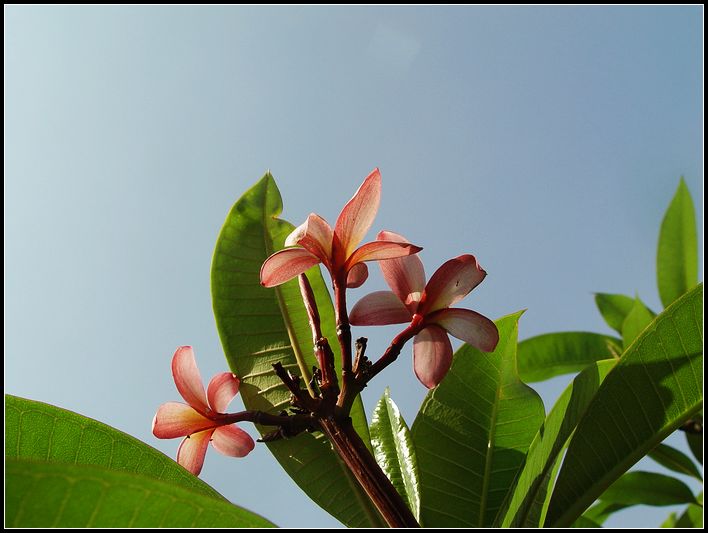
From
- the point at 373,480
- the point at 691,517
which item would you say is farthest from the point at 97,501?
the point at 691,517

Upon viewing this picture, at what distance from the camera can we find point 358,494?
1173 mm

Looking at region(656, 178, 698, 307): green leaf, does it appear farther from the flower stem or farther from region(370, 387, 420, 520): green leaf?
the flower stem

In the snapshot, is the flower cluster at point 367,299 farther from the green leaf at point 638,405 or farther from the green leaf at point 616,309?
the green leaf at point 616,309

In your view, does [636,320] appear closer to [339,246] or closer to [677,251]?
[677,251]

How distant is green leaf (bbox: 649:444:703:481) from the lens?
2.56m

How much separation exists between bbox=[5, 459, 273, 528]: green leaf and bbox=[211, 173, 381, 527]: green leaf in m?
0.59

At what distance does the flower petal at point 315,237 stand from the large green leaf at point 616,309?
2.51 metres

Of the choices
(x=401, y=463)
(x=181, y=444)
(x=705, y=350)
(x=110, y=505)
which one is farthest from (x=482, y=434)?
(x=110, y=505)

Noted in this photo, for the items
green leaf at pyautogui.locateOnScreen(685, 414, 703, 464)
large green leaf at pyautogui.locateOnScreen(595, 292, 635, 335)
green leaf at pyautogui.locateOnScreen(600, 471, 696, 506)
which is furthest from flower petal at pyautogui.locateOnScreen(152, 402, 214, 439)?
large green leaf at pyautogui.locateOnScreen(595, 292, 635, 335)

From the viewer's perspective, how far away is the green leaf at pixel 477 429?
1.19 meters

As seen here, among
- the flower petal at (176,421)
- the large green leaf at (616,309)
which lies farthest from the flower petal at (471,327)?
the large green leaf at (616,309)

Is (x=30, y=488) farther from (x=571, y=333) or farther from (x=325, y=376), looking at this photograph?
(x=571, y=333)

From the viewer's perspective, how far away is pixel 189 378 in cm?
106

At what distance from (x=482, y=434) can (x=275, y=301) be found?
0.53 meters
